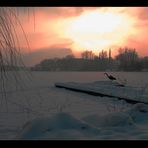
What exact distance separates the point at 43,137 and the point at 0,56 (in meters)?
0.80

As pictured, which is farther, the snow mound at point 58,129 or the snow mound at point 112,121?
the snow mound at point 112,121

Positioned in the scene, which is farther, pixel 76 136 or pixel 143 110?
pixel 143 110

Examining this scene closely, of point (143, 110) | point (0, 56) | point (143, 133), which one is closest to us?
point (0, 56)

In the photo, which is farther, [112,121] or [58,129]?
[112,121]

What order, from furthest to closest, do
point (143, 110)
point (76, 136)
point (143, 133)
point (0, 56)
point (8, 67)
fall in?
point (143, 110)
point (143, 133)
point (76, 136)
point (8, 67)
point (0, 56)

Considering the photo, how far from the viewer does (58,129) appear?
255 centimetres

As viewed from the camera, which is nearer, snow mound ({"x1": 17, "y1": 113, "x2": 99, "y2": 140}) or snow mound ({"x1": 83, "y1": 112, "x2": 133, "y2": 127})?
snow mound ({"x1": 17, "y1": 113, "x2": 99, "y2": 140})

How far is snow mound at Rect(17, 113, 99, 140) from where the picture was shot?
7.82 ft

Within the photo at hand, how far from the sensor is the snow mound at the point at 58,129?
93.8 inches
